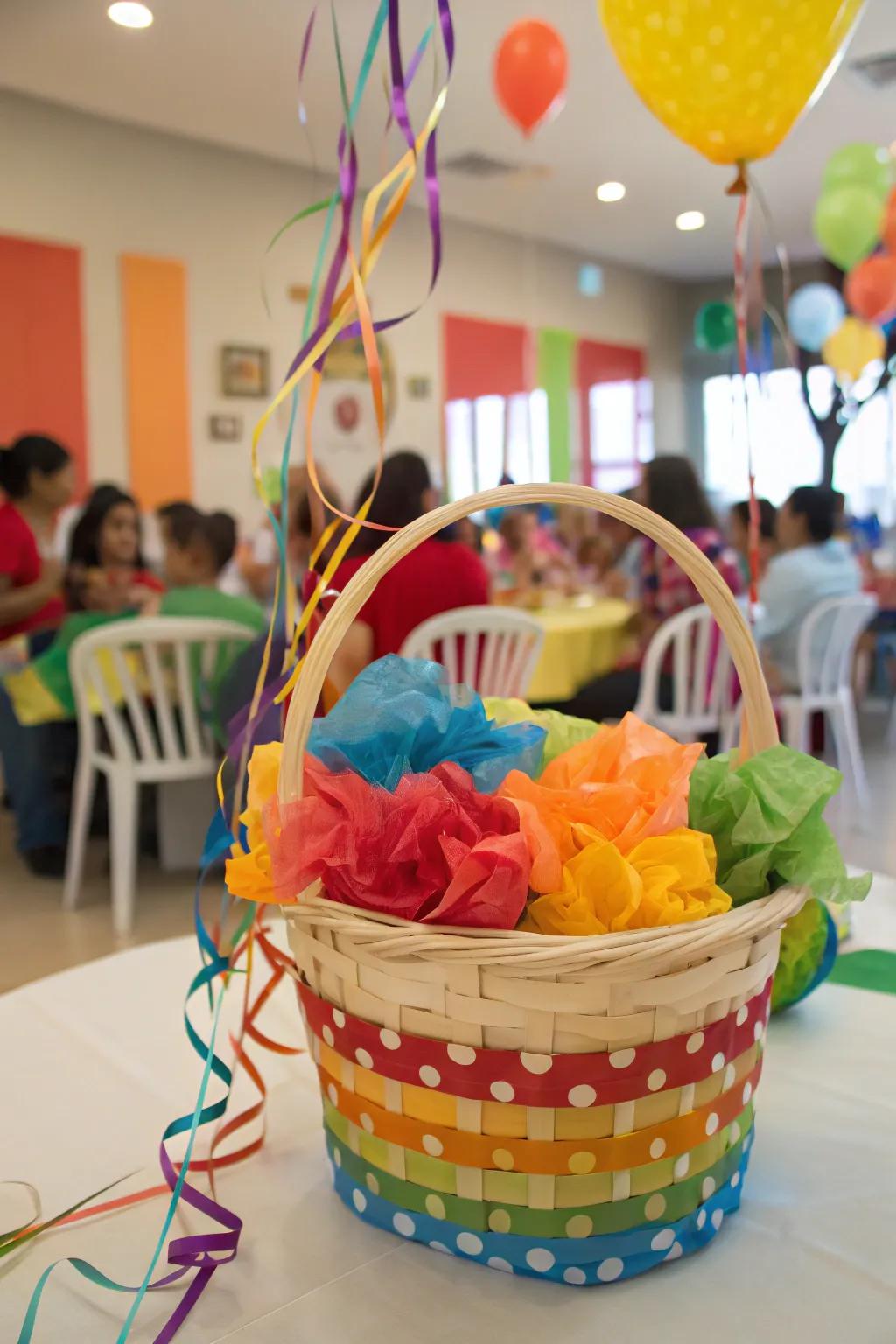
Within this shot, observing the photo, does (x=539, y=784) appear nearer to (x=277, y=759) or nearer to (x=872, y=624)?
(x=277, y=759)

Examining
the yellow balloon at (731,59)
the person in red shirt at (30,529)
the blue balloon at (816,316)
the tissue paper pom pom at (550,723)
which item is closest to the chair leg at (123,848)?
the person in red shirt at (30,529)

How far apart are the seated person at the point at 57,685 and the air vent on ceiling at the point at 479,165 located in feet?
11.8

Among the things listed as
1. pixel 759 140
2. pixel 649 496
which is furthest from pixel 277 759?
pixel 649 496

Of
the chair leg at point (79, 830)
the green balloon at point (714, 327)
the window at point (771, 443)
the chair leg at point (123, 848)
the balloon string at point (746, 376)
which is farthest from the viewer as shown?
the window at point (771, 443)

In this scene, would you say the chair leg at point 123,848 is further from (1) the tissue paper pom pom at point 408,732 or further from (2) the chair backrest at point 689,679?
(1) the tissue paper pom pom at point 408,732

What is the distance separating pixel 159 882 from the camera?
120 inches

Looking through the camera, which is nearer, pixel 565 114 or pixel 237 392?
pixel 565 114

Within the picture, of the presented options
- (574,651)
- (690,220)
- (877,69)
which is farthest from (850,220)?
(690,220)

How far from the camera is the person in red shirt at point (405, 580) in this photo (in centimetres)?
267

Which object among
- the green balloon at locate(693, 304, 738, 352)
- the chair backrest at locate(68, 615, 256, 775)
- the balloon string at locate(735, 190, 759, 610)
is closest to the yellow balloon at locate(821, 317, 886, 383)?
the green balloon at locate(693, 304, 738, 352)

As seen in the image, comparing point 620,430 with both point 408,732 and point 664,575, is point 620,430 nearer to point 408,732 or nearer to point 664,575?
point 664,575

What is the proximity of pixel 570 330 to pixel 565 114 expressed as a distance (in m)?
2.80

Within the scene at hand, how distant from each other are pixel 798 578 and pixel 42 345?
3.52 metres

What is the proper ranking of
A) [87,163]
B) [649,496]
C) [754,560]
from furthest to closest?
[87,163]
[649,496]
[754,560]
